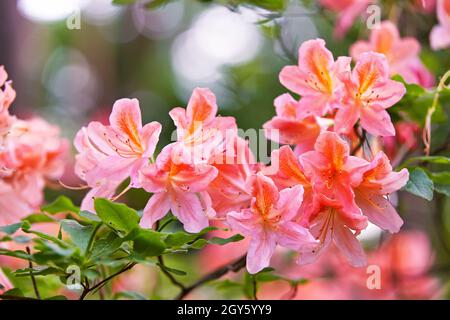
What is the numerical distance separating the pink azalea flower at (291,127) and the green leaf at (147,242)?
0.25 meters

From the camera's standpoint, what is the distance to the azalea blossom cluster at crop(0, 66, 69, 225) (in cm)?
103

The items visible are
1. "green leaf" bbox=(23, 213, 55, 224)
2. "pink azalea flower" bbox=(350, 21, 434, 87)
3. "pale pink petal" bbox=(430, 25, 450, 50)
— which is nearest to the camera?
"green leaf" bbox=(23, 213, 55, 224)

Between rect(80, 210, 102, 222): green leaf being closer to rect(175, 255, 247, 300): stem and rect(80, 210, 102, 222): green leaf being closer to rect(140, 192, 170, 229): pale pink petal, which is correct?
rect(140, 192, 170, 229): pale pink petal

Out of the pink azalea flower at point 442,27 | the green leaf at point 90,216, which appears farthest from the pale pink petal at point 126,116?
the pink azalea flower at point 442,27

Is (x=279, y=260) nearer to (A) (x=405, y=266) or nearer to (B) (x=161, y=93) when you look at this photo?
(A) (x=405, y=266)

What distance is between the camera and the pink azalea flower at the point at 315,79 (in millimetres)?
870

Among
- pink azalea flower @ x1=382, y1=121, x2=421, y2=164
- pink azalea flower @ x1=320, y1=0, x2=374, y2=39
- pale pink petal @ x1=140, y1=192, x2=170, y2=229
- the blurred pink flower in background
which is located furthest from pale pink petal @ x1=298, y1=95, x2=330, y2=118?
the blurred pink flower in background

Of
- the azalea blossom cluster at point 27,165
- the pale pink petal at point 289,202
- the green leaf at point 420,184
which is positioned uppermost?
the pale pink petal at point 289,202

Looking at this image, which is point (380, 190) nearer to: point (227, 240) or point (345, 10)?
point (227, 240)

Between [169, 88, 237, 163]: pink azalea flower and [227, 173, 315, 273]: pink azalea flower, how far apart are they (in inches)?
2.5

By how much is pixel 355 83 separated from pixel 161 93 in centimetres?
291

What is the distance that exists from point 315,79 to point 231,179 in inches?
7.1

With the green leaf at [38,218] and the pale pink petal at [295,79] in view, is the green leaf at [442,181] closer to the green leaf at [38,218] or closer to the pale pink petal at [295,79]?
the pale pink petal at [295,79]

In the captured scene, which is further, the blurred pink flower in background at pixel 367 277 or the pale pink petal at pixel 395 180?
the blurred pink flower in background at pixel 367 277
